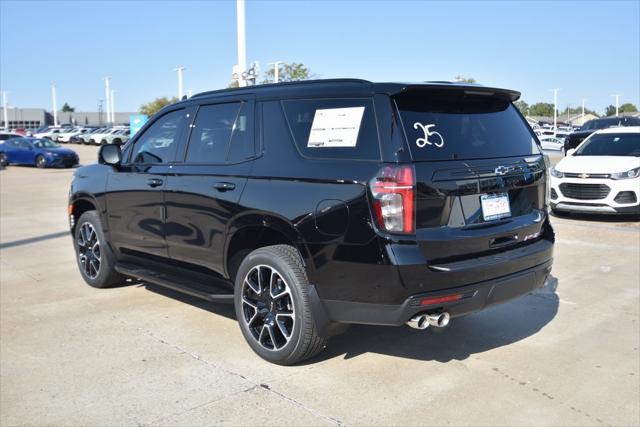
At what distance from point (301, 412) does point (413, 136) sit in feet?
5.81

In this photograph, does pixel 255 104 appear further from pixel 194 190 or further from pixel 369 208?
pixel 369 208

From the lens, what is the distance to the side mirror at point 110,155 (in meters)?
5.80

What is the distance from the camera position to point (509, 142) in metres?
4.36

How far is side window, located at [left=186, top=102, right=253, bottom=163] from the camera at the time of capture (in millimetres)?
4586

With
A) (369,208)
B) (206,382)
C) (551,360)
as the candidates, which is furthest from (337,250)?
(551,360)

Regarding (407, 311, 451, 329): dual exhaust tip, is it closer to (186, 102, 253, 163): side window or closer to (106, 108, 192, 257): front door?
(186, 102, 253, 163): side window

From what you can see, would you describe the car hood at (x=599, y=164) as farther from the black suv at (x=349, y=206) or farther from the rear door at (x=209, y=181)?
the rear door at (x=209, y=181)

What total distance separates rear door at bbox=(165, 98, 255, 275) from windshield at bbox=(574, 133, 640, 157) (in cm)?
926

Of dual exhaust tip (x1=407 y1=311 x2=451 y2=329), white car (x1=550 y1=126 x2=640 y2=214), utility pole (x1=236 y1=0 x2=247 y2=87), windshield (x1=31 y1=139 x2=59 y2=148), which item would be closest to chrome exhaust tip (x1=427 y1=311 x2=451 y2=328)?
dual exhaust tip (x1=407 y1=311 x2=451 y2=329)

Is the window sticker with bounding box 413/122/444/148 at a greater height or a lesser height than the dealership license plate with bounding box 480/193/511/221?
greater

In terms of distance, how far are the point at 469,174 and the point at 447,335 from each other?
1.67 metres

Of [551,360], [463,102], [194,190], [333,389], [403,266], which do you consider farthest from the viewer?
[194,190]

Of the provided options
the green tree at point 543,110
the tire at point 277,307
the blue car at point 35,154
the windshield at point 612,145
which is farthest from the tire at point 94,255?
the green tree at point 543,110

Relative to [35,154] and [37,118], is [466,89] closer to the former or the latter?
[35,154]
